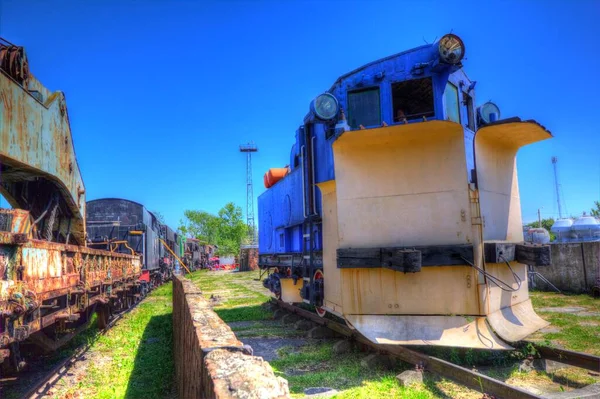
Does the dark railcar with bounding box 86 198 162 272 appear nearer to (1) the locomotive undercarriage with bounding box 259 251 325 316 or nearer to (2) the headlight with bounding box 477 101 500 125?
(1) the locomotive undercarriage with bounding box 259 251 325 316

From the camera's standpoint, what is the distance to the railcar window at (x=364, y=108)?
566 cm

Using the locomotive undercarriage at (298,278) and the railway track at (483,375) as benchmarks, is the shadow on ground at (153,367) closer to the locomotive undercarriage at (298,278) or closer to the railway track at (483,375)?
the locomotive undercarriage at (298,278)

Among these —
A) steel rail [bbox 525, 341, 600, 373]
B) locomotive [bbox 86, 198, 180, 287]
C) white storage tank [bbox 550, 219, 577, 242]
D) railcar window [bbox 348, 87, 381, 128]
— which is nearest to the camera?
steel rail [bbox 525, 341, 600, 373]

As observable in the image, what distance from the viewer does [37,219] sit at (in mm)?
5336

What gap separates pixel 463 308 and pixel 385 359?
1.37 meters

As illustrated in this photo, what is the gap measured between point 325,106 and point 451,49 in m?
1.78

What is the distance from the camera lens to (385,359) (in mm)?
5598

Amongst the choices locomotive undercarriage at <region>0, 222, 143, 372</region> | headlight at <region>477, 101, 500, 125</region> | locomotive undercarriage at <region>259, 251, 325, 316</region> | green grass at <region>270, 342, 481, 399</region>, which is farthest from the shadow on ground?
headlight at <region>477, 101, 500, 125</region>

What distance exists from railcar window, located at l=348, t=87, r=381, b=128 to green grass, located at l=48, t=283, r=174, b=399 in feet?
15.0

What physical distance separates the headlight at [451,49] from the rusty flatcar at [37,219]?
4.81m

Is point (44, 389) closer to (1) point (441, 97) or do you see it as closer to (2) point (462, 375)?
(2) point (462, 375)

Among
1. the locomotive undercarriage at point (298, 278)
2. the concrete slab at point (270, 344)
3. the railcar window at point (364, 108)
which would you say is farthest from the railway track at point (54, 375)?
the railcar window at point (364, 108)

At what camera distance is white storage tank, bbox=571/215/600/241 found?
849 inches

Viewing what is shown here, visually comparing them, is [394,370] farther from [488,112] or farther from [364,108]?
[488,112]
